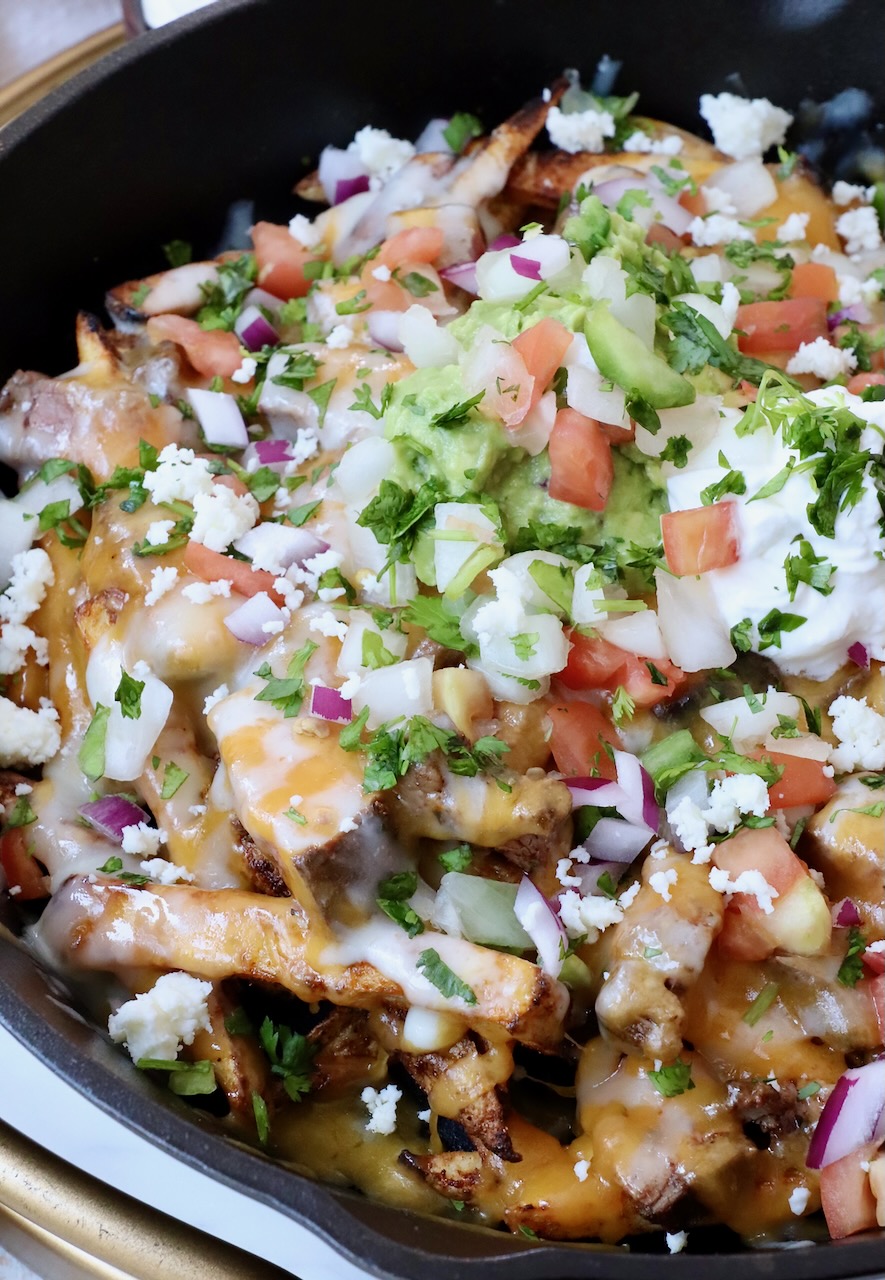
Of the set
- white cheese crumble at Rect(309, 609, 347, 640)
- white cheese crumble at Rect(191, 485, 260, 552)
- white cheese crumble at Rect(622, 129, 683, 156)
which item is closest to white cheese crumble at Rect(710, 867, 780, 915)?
white cheese crumble at Rect(309, 609, 347, 640)

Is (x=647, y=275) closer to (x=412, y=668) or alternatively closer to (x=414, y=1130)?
(x=412, y=668)

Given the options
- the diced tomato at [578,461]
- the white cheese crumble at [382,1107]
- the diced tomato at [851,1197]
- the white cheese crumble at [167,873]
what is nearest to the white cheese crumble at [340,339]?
the diced tomato at [578,461]

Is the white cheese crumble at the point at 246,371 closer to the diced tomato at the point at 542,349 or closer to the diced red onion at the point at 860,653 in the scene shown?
the diced tomato at the point at 542,349

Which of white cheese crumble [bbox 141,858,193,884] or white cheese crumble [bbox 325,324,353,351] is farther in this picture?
white cheese crumble [bbox 325,324,353,351]

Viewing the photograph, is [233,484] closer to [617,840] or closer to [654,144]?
[617,840]

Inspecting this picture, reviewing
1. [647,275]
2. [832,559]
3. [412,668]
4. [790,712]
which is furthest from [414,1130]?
[647,275]

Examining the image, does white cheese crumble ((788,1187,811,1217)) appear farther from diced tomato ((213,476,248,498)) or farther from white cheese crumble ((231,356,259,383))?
white cheese crumble ((231,356,259,383))
